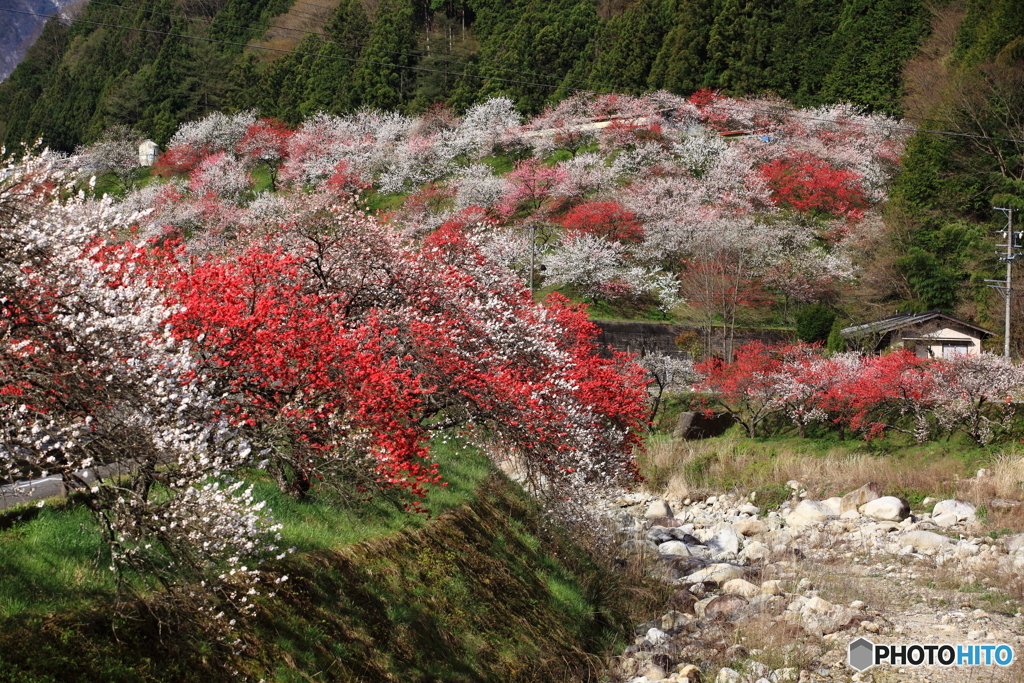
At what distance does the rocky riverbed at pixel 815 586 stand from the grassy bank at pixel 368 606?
146 cm

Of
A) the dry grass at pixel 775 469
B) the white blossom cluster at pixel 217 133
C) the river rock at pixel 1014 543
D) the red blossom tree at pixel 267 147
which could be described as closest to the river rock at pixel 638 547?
the dry grass at pixel 775 469

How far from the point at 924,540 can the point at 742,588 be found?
17.1 feet

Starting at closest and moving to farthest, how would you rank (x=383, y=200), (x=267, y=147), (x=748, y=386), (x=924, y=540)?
(x=924, y=540) → (x=748, y=386) → (x=383, y=200) → (x=267, y=147)

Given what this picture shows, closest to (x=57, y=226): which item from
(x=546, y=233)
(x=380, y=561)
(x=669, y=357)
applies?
(x=380, y=561)

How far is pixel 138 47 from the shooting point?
7050 centimetres

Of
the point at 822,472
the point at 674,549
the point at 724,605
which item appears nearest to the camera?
the point at 724,605

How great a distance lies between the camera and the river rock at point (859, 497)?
2095 cm

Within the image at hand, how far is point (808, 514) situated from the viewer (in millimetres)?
20750

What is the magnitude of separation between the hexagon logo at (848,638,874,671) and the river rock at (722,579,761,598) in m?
2.79

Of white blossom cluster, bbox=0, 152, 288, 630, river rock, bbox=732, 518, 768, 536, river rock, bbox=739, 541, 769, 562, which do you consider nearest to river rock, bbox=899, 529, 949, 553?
river rock, bbox=739, 541, 769, 562

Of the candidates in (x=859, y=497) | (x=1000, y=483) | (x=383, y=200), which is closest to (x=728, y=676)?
(x=859, y=497)

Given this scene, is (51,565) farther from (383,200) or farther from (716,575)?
(383,200)

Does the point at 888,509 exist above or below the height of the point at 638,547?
below

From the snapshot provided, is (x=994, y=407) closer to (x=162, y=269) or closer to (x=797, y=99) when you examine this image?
(x=162, y=269)
